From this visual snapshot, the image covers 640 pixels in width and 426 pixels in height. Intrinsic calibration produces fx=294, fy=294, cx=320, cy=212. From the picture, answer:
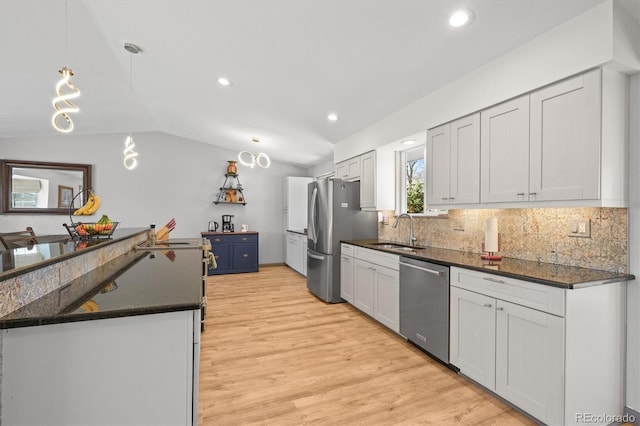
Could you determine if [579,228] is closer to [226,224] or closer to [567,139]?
[567,139]

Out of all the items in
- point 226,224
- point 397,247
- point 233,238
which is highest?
point 226,224

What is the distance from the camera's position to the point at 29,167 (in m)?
5.32

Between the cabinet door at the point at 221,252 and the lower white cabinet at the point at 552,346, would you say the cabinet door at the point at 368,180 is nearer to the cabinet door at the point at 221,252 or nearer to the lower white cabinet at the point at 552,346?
the lower white cabinet at the point at 552,346

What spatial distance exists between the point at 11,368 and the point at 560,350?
2503 millimetres

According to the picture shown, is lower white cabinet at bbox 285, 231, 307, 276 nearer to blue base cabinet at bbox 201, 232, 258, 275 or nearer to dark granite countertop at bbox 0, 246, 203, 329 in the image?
blue base cabinet at bbox 201, 232, 258, 275

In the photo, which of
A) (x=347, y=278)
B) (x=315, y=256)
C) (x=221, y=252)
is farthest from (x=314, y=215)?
(x=221, y=252)

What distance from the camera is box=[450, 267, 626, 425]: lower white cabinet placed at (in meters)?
1.63

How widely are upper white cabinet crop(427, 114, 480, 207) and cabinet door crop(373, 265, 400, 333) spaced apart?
34.0 inches

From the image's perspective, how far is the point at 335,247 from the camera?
417cm

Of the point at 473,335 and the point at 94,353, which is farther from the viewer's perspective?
the point at 473,335

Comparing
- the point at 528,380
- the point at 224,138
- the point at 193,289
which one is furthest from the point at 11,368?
the point at 224,138

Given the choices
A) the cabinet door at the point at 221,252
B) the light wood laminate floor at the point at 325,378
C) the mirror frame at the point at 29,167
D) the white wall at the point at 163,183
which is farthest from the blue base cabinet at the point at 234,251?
the light wood laminate floor at the point at 325,378

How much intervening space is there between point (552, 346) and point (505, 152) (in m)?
1.34

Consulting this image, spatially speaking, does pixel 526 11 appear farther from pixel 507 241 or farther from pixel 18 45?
pixel 18 45
